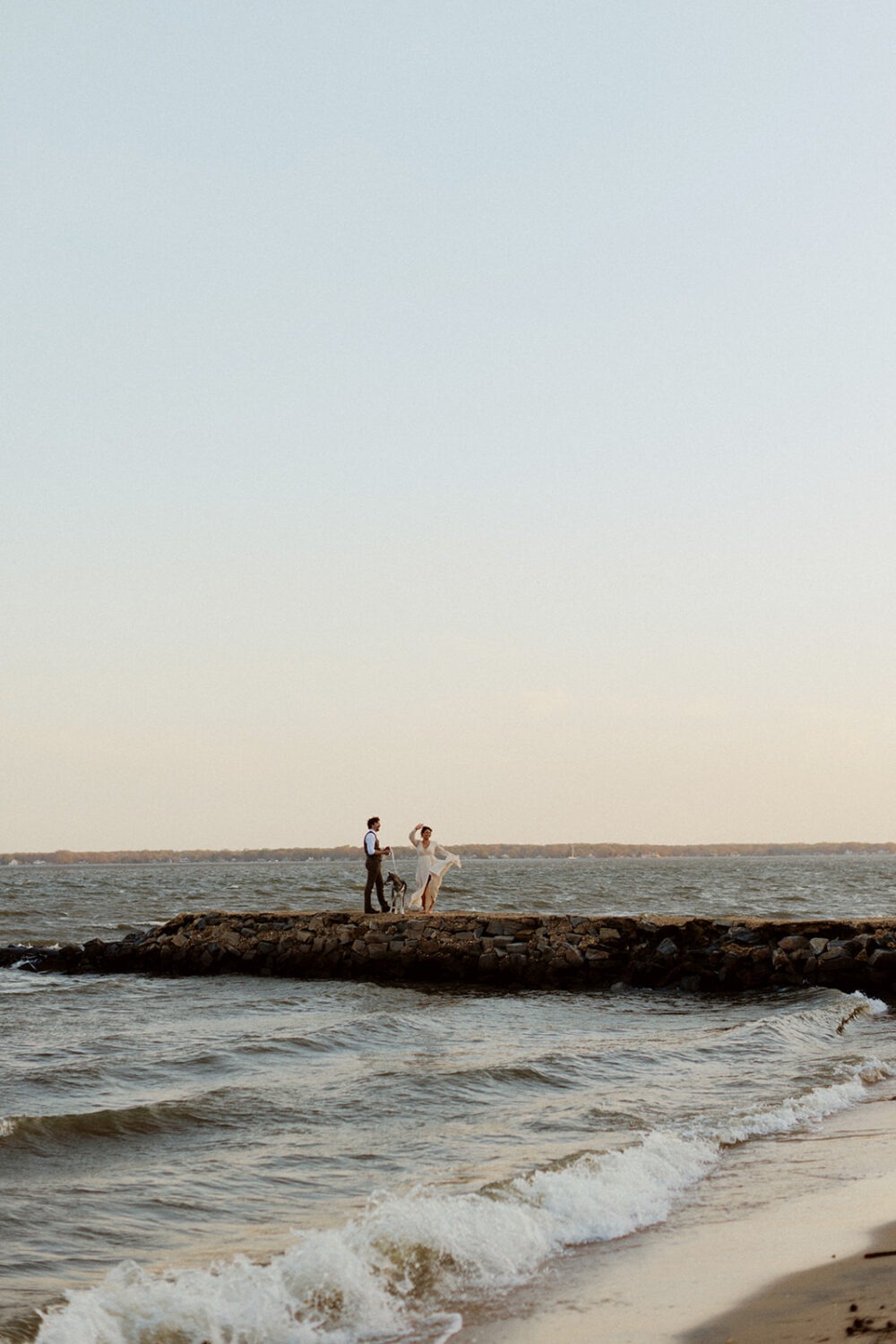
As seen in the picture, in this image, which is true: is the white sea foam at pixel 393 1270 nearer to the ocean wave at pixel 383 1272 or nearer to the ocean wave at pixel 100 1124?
the ocean wave at pixel 383 1272

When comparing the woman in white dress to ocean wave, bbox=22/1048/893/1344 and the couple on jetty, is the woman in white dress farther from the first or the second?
ocean wave, bbox=22/1048/893/1344

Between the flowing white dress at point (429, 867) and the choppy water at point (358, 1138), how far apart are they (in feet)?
9.21

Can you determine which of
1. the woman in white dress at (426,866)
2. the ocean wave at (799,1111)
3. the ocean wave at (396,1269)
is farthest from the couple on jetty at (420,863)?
the ocean wave at (396,1269)

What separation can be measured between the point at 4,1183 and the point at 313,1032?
22.5 feet

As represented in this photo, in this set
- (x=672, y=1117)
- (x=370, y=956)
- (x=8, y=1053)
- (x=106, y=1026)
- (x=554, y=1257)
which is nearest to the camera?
(x=554, y=1257)

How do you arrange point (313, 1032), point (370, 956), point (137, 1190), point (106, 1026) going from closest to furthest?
point (137, 1190) → point (313, 1032) → point (106, 1026) → point (370, 956)

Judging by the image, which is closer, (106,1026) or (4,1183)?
(4,1183)

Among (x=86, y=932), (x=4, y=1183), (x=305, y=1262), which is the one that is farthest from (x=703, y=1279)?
(x=86, y=932)

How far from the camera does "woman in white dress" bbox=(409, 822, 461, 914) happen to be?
21156 millimetres

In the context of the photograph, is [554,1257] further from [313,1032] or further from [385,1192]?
[313,1032]

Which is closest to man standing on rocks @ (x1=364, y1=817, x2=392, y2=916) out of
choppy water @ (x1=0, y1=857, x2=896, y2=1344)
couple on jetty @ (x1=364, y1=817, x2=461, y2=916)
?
couple on jetty @ (x1=364, y1=817, x2=461, y2=916)

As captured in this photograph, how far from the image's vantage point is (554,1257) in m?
6.83

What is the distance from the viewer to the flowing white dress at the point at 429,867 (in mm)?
21719

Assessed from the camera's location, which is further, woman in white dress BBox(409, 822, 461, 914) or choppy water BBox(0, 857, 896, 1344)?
woman in white dress BBox(409, 822, 461, 914)
